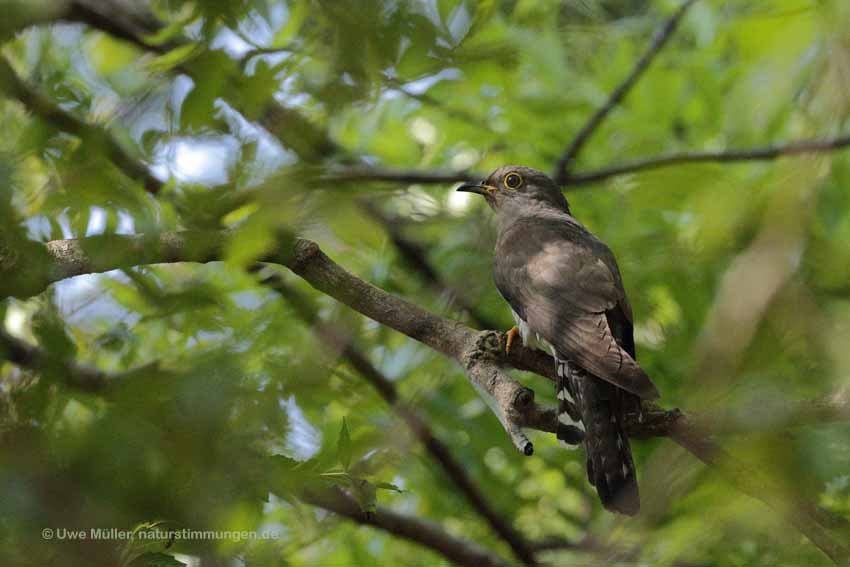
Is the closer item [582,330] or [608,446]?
[608,446]

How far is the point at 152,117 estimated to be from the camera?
1.97 metres

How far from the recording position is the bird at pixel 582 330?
4059mm

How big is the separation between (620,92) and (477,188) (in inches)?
45.9

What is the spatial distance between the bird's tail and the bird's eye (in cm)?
228

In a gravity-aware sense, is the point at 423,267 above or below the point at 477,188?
below

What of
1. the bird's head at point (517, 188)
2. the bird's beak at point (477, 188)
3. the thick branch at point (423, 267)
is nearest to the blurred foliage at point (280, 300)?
the thick branch at point (423, 267)

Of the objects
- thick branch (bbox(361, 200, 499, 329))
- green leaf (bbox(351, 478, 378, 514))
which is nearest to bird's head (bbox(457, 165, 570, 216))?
thick branch (bbox(361, 200, 499, 329))

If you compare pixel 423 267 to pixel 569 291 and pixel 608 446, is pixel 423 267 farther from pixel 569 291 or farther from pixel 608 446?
pixel 608 446

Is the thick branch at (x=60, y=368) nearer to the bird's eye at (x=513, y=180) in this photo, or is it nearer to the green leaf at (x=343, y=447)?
the green leaf at (x=343, y=447)

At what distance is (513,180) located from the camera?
20.7 feet

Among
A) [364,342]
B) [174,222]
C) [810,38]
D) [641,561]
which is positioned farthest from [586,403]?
[174,222]

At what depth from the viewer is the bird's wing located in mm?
4070

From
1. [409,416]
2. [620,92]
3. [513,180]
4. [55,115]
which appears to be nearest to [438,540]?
[409,416]

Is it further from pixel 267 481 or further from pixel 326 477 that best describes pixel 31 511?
pixel 326 477
